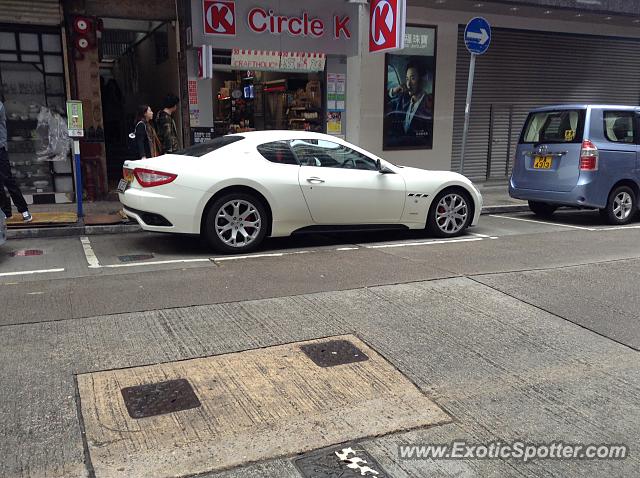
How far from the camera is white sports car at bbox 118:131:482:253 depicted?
6891 millimetres

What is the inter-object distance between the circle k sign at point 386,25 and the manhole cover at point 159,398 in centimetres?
895

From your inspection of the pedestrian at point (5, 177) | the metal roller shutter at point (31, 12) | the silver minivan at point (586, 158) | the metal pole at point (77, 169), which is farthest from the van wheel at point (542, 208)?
the metal roller shutter at point (31, 12)

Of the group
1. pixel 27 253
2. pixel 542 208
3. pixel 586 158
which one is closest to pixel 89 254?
pixel 27 253

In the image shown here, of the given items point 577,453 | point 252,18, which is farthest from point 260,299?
point 252,18

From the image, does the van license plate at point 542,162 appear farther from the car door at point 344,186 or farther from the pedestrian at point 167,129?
the pedestrian at point 167,129

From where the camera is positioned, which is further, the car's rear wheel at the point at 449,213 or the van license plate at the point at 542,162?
the van license plate at the point at 542,162

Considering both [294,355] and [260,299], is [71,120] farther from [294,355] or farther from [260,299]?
[294,355]

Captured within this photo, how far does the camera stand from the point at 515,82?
14.7 meters

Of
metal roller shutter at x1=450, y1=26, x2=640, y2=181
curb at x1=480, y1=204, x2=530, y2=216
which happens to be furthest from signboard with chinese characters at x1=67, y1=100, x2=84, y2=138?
metal roller shutter at x1=450, y1=26, x2=640, y2=181

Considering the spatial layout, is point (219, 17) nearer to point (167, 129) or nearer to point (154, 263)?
point (167, 129)

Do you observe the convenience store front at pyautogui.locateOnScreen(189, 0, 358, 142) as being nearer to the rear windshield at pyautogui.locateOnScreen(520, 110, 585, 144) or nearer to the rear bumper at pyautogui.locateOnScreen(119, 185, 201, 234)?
the rear windshield at pyautogui.locateOnScreen(520, 110, 585, 144)

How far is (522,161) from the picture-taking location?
10305mm

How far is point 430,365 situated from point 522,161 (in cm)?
718

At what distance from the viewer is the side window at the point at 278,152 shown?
735 cm
